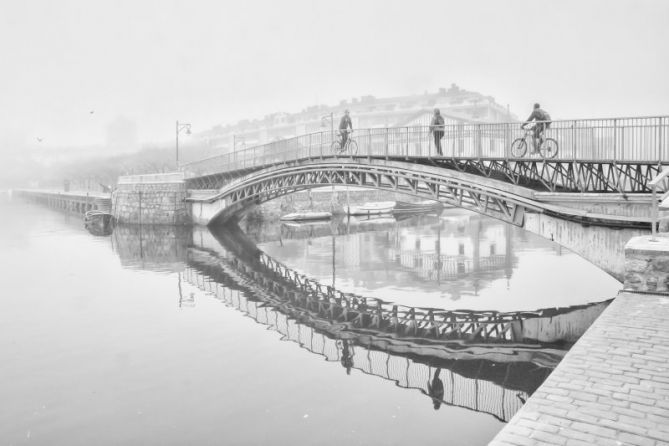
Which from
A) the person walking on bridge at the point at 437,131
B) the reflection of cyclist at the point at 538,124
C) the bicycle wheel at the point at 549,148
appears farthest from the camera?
the person walking on bridge at the point at 437,131

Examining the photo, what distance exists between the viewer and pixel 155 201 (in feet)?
136

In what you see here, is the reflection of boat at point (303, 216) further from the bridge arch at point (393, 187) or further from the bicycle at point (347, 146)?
the bicycle at point (347, 146)

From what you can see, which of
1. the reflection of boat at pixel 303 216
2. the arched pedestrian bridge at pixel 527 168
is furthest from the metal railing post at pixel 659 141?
the reflection of boat at pixel 303 216

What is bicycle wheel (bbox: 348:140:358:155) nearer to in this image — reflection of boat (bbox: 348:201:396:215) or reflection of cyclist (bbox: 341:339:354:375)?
reflection of cyclist (bbox: 341:339:354:375)

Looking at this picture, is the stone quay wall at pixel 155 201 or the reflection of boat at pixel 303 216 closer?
the stone quay wall at pixel 155 201

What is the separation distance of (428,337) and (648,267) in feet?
16.0

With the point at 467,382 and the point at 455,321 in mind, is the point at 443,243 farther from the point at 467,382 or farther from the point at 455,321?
the point at 467,382

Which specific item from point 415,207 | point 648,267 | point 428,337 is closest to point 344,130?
point 428,337

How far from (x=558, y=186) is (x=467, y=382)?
10.1 m

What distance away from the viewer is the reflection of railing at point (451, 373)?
8.74m

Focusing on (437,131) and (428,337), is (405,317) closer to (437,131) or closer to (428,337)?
(428,337)

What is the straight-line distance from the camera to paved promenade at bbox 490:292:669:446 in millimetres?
4582

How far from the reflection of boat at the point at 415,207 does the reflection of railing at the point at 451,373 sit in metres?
41.3

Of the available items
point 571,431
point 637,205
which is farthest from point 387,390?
point 637,205
